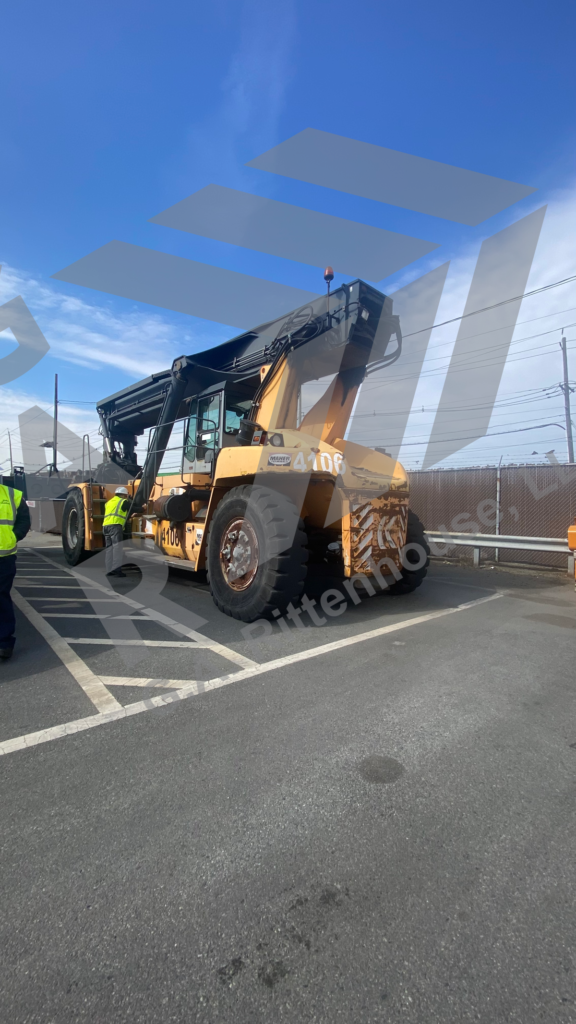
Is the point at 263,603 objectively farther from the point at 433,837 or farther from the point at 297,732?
the point at 433,837

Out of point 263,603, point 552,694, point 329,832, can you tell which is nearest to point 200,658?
point 263,603

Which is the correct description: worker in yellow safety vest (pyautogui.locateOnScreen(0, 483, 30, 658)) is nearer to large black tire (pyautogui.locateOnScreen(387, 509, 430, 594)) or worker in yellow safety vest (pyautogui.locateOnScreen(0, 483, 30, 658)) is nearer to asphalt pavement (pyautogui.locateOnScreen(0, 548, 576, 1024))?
asphalt pavement (pyautogui.locateOnScreen(0, 548, 576, 1024))

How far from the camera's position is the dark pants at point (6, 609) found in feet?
13.8

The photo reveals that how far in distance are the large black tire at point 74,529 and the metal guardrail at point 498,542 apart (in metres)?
7.33

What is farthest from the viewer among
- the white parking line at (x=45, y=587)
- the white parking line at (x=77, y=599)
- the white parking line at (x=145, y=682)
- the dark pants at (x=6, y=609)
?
the white parking line at (x=45, y=587)

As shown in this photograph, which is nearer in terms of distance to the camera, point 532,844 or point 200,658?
point 532,844

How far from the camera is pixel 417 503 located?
12445mm

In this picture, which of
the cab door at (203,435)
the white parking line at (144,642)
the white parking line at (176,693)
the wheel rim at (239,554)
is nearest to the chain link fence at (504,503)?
the white parking line at (176,693)

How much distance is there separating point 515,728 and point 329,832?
5.15 feet

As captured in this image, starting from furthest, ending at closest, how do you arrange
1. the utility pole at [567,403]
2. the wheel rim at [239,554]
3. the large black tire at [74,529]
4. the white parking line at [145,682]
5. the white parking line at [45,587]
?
1. the utility pole at [567,403]
2. the large black tire at [74,529]
3. the white parking line at [45,587]
4. the wheel rim at [239,554]
5. the white parking line at [145,682]

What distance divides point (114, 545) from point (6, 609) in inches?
158

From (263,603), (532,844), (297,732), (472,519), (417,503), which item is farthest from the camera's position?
(417,503)

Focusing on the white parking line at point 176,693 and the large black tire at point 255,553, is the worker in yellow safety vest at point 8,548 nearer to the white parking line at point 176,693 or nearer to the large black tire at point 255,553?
the white parking line at point 176,693

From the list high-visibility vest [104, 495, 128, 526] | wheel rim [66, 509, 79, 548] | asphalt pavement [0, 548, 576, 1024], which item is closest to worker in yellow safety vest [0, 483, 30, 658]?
asphalt pavement [0, 548, 576, 1024]
